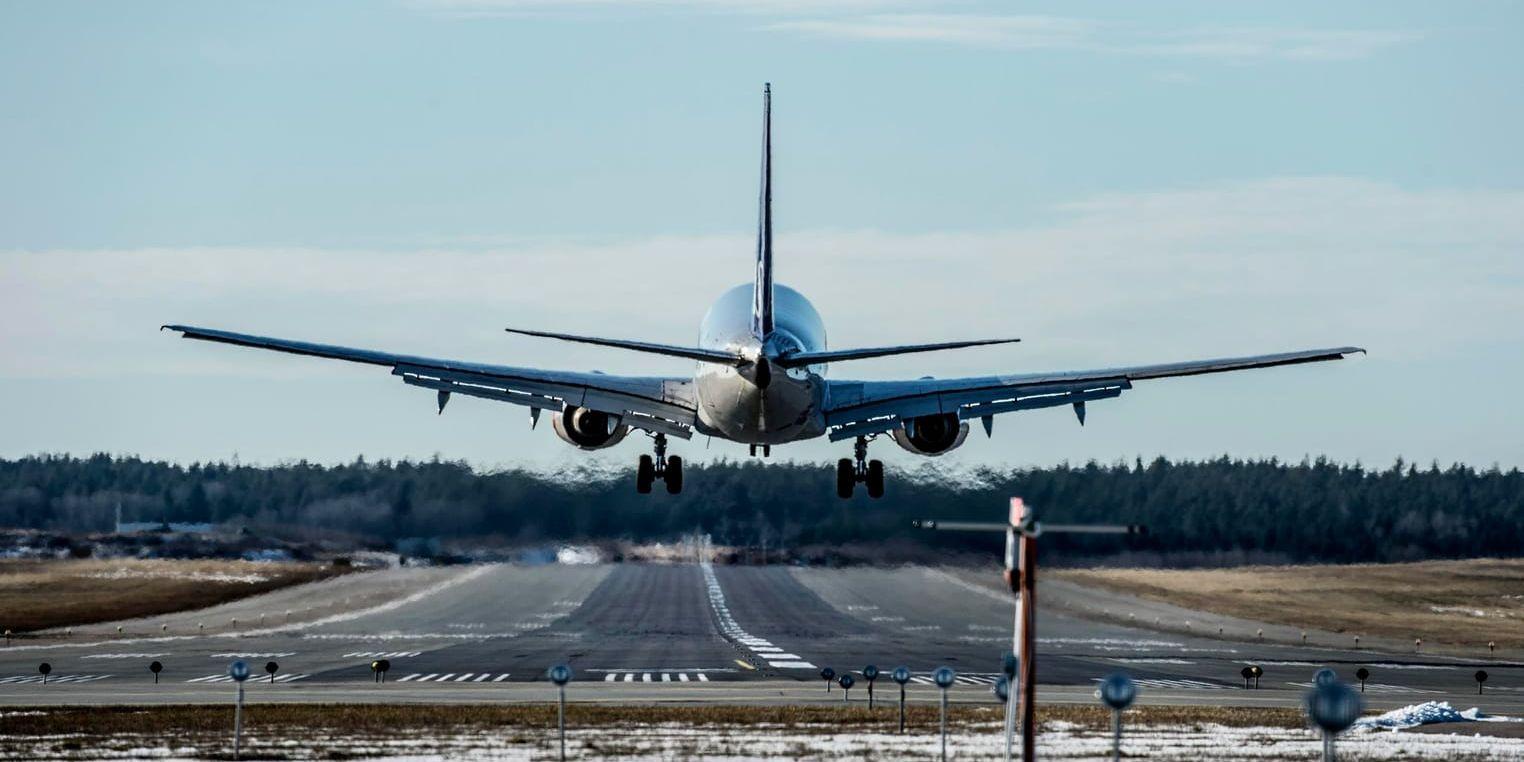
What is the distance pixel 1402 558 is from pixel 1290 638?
36.4ft

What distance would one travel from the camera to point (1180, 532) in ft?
309

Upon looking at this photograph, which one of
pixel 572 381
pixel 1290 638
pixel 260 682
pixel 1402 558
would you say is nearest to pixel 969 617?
pixel 1290 638

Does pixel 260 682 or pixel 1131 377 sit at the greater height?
pixel 1131 377

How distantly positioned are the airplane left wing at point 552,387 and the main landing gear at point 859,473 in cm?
656

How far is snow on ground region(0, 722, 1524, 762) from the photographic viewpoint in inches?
1860

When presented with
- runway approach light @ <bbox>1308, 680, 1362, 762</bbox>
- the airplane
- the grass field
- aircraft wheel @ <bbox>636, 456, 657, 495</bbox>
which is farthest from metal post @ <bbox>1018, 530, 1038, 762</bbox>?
aircraft wheel @ <bbox>636, 456, 657, 495</bbox>

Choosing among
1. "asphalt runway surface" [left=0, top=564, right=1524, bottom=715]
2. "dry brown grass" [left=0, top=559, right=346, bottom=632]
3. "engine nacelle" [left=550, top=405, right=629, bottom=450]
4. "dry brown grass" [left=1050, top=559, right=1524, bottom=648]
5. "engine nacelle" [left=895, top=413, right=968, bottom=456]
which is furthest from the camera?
"dry brown grass" [left=0, top=559, right=346, bottom=632]

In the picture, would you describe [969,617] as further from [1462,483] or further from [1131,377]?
[1131,377]

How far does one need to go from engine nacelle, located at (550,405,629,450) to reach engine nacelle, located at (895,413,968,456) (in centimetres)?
974

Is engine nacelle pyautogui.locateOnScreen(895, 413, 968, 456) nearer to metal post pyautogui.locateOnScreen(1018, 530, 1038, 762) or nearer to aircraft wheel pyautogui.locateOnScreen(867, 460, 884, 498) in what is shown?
aircraft wheel pyautogui.locateOnScreen(867, 460, 884, 498)

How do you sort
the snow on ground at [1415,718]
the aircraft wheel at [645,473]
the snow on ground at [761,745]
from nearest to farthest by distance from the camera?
the snow on ground at [761,745], the snow on ground at [1415,718], the aircraft wheel at [645,473]

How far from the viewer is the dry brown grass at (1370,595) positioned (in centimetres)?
11281

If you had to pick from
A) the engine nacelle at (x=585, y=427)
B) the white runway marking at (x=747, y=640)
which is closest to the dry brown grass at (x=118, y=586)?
the white runway marking at (x=747, y=640)

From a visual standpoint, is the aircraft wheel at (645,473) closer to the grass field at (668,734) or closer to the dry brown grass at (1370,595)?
the grass field at (668,734)
